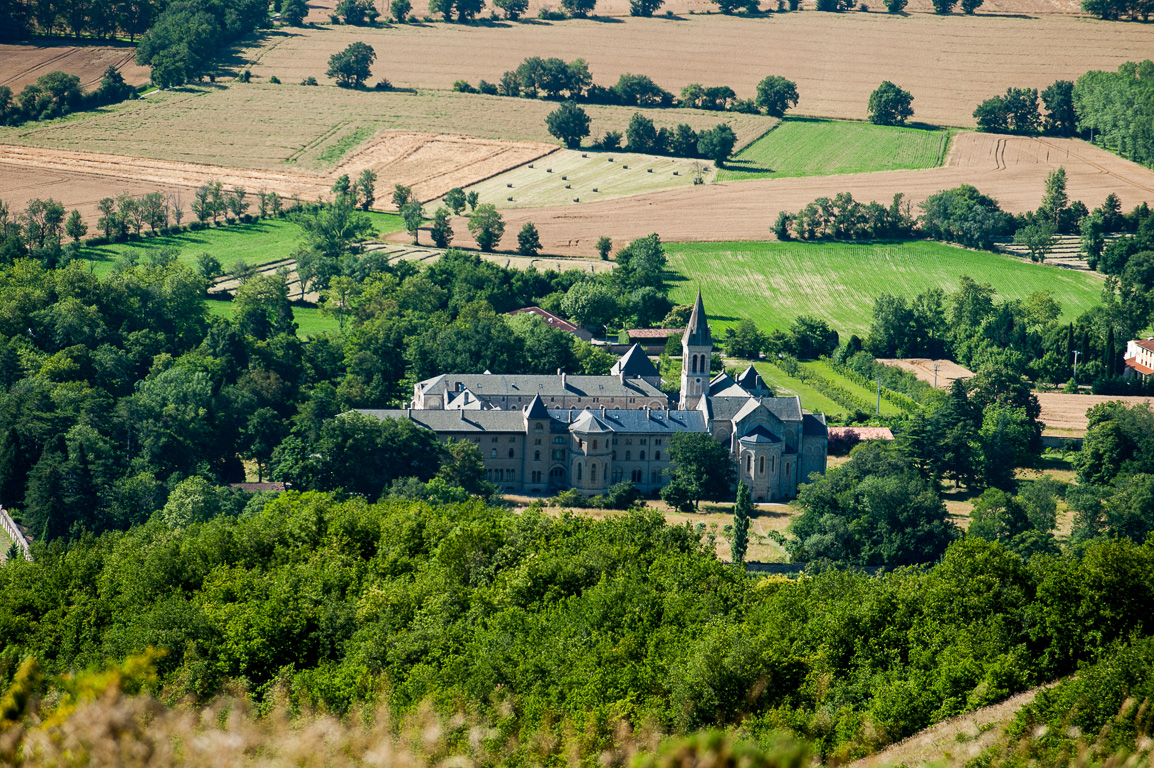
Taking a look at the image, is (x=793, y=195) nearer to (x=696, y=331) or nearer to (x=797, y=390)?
(x=797, y=390)

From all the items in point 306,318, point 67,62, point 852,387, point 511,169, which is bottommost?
point 852,387

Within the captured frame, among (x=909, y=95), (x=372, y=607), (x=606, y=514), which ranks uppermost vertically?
(x=909, y=95)

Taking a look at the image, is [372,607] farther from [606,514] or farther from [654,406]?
[654,406]

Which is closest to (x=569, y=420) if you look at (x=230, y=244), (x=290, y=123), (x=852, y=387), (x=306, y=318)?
(x=852, y=387)

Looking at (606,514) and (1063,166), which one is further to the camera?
(1063,166)

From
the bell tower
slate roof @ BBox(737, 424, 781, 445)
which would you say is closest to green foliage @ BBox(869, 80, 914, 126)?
the bell tower

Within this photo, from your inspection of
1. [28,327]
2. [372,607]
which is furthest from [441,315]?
[372,607]

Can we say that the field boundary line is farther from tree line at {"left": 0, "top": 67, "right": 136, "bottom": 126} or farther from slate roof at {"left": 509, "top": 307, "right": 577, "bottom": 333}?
tree line at {"left": 0, "top": 67, "right": 136, "bottom": 126}
